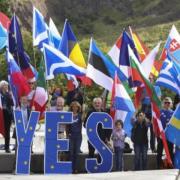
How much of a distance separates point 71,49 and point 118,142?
320 centimetres

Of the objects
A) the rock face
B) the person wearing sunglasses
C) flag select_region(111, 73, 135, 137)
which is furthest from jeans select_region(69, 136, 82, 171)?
the rock face

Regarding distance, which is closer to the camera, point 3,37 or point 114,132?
point 114,132

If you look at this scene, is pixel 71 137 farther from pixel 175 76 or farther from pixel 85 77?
pixel 175 76

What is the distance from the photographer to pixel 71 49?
1580cm

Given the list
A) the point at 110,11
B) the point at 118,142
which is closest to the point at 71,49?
the point at 118,142

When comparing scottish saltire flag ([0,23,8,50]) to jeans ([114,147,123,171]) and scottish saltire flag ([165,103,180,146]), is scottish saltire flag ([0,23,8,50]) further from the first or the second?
scottish saltire flag ([165,103,180,146])

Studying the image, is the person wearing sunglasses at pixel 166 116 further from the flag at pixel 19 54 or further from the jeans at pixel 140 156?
the flag at pixel 19 54

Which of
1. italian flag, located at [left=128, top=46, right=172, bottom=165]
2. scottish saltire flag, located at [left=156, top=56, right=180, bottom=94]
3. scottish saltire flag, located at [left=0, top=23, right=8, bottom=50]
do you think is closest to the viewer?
italian flag, located at [left=128, top=46, right=172, bottom=165]

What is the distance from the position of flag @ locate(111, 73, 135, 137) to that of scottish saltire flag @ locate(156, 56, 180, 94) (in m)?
1.04

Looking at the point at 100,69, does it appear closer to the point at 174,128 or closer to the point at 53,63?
the point at 53,63

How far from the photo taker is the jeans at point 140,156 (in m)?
13.5

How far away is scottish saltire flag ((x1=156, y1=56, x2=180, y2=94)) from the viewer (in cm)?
1416

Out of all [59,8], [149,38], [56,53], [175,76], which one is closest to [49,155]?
[56,53]

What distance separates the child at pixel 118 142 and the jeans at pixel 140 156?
302 millimetres
